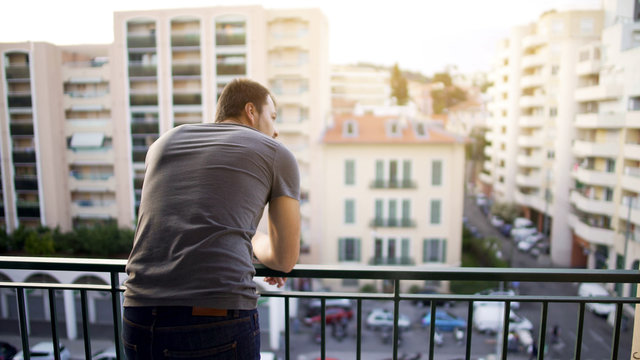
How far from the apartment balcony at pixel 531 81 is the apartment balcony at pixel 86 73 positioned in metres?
12.9

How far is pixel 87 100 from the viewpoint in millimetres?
11148

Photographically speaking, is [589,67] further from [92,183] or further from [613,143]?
[92,183]

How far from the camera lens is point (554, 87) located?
43.2ft

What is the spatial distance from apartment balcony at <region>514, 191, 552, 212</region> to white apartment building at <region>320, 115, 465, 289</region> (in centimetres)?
378

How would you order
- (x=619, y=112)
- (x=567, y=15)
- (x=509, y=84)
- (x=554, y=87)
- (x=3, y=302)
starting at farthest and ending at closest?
(x=509, y=84) < (x=554, y=87) < (x=567, y=15) < (x=3, y=302) < (x=619, y=112)

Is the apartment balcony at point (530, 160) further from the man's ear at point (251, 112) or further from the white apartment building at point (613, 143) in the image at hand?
the man's ear at point (251, 112)

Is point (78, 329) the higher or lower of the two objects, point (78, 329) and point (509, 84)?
the lower

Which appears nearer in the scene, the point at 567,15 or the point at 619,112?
the point at 619,112

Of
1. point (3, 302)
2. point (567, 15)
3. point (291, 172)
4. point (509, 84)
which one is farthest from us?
point (509, 84)

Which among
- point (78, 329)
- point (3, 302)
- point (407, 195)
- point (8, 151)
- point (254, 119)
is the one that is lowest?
point (78, 329)

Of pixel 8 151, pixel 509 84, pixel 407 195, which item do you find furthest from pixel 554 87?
pixel 8 151

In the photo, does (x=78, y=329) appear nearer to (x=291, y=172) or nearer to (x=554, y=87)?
(x=291, y=172)

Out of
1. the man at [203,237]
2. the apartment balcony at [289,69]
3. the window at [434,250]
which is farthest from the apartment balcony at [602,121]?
the apartment balcony at [289,69]

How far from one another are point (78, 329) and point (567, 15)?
1369cm
